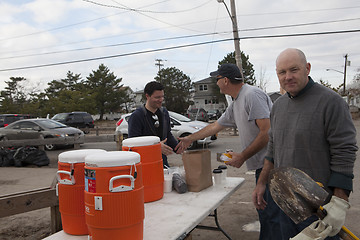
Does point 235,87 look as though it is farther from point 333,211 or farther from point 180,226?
point 333,211

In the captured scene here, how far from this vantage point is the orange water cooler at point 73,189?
1803mm

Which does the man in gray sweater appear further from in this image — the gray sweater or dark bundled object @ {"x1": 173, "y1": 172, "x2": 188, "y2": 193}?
dark bundled object @ {"x1": 173, "y1": 172, "x2": 188, "y2": 193}

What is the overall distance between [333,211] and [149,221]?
1190 mm

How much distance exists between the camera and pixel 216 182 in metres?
3.12

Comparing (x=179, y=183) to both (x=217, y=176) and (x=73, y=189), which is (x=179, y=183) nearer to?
(x=217, y=176)

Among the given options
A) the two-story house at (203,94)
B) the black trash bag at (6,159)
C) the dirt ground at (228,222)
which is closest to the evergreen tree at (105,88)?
the two-story house at (203,94)

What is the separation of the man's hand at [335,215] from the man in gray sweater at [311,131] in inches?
11.8

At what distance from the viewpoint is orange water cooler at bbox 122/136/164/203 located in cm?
232

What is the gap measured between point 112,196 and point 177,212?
83 centimetres

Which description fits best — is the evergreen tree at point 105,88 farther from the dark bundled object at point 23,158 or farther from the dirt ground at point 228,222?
the dirt ground at point 228,222

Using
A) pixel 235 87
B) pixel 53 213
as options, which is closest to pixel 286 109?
pixel 235 87

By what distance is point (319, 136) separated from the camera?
6.28ft

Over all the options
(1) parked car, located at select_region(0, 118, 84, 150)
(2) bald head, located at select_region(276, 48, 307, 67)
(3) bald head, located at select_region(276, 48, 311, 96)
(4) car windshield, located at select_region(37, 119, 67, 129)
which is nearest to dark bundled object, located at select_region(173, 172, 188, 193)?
(3) bald head, located at select_region(276, 48, 311, 96)

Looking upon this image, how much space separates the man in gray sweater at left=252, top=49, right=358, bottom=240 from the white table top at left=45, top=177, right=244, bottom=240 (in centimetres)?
63
